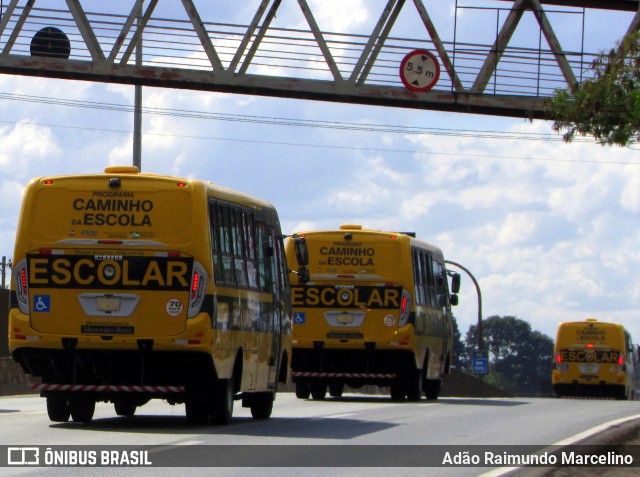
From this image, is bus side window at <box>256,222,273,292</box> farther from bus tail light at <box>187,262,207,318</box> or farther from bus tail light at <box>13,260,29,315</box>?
bus tail light at <box>13,260,29,315</box>

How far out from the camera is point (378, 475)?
12.8m

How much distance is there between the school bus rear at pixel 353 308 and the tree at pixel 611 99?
11197 mm

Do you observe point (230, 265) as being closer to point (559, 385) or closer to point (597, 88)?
point (597, 88)

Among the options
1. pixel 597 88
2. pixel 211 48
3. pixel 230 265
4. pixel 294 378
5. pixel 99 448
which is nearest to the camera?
pixel 99 448

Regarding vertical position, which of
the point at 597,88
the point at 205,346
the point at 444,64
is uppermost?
the point at 444,64

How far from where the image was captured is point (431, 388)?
104 feet

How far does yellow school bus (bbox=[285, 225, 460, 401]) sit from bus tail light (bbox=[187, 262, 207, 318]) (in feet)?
35.4

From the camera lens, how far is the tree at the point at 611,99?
16672mm

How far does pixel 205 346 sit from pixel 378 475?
4.70 m

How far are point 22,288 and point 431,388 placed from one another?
15.6 m

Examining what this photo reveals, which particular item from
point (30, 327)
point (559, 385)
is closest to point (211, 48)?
point (30, 327)

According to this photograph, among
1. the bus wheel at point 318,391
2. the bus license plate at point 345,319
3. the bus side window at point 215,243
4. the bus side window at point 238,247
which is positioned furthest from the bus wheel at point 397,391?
the bus side window at point 215,243

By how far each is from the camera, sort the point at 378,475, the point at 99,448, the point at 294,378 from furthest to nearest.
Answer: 1. the point at 294,378
2. the point at 99,448
3. the point at 378,475
